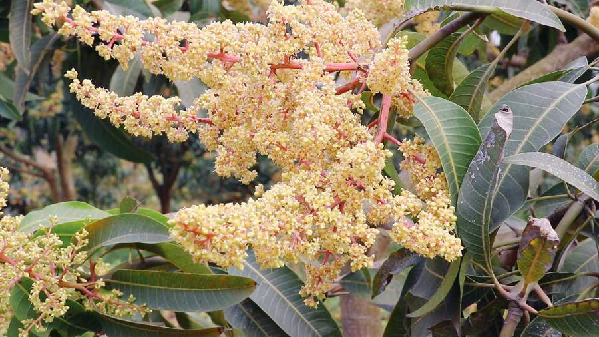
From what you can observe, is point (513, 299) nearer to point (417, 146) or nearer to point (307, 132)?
point (417, 146)

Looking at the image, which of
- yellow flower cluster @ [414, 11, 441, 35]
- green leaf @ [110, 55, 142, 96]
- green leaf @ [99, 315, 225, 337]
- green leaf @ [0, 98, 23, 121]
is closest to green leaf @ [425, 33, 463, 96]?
green leaf @ [99, 315, 225, 337]

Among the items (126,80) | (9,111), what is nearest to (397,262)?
(126,80)

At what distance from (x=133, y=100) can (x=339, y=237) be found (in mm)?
367

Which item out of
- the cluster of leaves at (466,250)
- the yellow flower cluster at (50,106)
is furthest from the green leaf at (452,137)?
the yellow flower cluster at (50,106)

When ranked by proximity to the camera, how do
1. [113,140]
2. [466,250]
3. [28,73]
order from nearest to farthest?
[466,250], [28,73], [113,140]

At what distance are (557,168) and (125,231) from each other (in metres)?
0.59

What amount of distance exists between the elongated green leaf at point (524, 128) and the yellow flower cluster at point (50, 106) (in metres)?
4.06

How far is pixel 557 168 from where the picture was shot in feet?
3.04

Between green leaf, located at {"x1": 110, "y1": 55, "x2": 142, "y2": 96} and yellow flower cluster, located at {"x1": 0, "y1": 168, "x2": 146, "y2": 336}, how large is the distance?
1291 mm

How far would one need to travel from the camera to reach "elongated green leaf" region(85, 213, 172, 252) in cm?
106

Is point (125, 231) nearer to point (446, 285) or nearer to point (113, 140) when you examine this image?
point (446, 285)

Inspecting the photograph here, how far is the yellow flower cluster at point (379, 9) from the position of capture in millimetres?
1765

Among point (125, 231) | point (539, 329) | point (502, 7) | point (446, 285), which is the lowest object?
point (539, 329)

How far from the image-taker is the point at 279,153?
0.97 m
